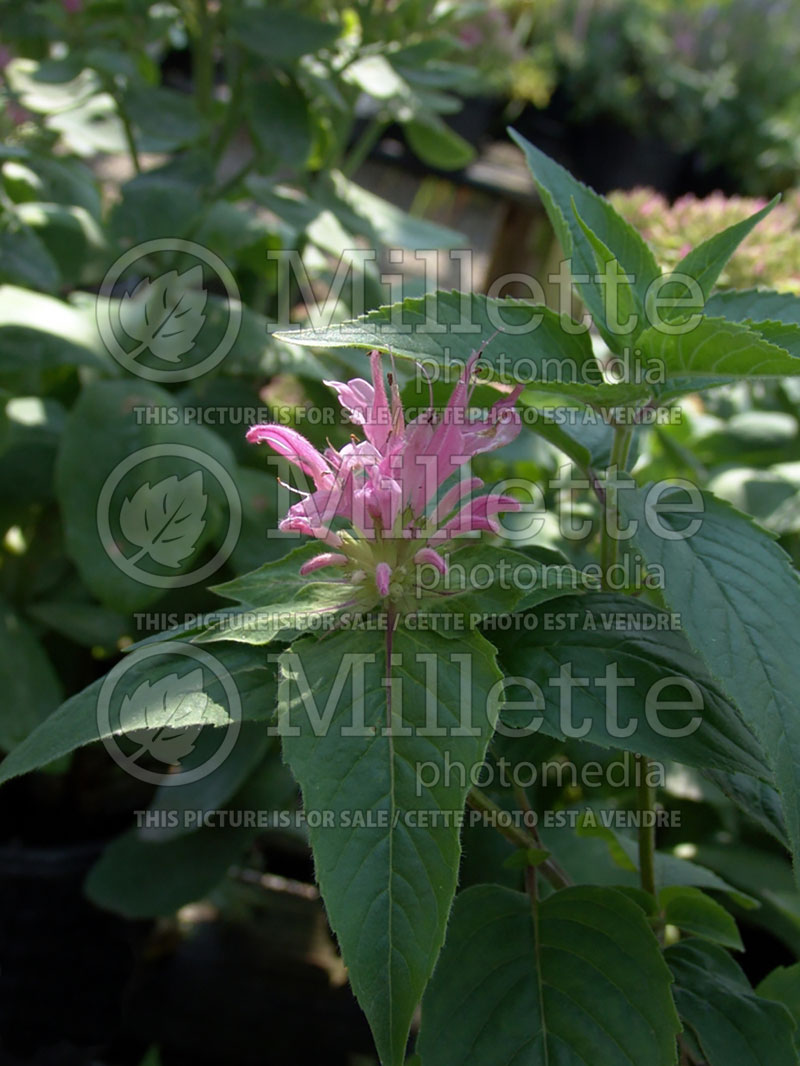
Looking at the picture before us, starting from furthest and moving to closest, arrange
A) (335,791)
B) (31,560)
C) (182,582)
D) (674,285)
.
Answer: (31,560) → (182,582) → (674,285) → (335,791)

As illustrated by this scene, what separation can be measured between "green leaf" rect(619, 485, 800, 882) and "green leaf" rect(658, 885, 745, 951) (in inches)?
6.4

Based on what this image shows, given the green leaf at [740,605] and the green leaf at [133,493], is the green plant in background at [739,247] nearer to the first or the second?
the green leaf at [133,493]

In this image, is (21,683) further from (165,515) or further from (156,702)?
Answer: (156,702)

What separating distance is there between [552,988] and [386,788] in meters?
0.15

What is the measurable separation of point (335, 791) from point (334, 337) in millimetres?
162

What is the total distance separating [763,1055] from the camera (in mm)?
415

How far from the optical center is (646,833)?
1.57 ft

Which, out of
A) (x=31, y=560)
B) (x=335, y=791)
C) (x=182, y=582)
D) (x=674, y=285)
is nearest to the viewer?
(x=335, y=791)

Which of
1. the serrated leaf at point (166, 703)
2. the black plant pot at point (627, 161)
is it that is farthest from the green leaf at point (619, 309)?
the black plant pot at point (627, 161)

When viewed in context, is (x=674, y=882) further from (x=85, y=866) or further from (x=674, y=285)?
(x=85, y=866)

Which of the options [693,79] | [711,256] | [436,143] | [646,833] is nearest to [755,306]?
[711,256]

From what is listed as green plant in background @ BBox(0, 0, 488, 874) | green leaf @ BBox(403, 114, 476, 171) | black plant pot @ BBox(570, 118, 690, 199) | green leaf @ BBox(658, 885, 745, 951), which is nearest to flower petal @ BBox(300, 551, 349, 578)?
green leaf @ BBox(658, 885, 745, 951)

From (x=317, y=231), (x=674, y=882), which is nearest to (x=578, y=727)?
(x=674, y=882)

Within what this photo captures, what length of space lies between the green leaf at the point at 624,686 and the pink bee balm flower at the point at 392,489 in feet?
0.18
